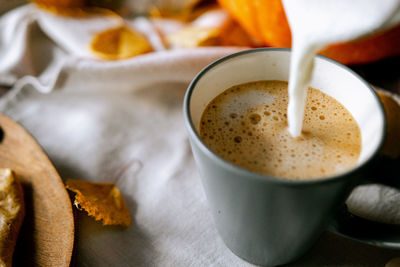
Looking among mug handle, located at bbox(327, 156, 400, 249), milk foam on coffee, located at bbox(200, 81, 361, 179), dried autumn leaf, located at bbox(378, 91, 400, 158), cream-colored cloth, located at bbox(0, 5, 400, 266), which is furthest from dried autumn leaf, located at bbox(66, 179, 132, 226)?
dried autumn leaf, located at bbox(378, 91, 400, 158)

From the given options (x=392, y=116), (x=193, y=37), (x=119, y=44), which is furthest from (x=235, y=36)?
(x=392, y=116)

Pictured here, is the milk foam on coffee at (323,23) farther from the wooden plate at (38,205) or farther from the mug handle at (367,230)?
the wooden plate at (38,205)

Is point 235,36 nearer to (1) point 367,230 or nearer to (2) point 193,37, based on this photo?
(2) point 193,37

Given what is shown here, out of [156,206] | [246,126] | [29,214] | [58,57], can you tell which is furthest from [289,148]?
[58,57]

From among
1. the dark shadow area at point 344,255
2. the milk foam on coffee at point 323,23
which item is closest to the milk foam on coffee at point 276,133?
the milk foam on coffee at point 323,23

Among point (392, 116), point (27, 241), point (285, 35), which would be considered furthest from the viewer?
point (285, 35)

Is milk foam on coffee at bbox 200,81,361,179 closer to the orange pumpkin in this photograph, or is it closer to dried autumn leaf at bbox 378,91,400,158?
dried autumn leaf at bbox 378,91,400,158
